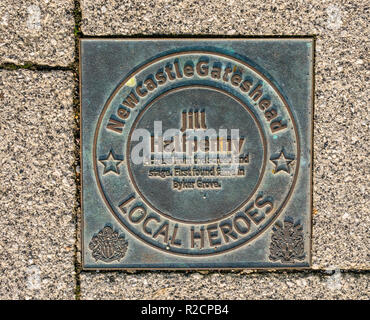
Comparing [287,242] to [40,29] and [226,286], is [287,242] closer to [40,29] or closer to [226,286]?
[226,286]

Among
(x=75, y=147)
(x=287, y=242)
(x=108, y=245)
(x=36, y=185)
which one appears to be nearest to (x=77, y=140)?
(x=75, y=147)

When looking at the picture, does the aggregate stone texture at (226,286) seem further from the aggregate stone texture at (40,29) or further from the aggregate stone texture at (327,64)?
the aggregate stone texture at (40,29)

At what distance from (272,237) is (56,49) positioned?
146cm

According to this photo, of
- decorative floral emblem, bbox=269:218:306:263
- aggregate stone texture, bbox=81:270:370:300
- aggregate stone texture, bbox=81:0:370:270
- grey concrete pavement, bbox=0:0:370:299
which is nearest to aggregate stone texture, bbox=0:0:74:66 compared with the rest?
grey concrete pavement, bbox=0:0:370:299

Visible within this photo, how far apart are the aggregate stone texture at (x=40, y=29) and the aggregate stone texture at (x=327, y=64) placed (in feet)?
0.36

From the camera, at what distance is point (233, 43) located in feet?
5.89

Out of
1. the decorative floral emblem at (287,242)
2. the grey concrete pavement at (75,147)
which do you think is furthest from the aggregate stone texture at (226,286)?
the decorative floral emblem at (287,242)

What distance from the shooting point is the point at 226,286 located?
6.16 ft

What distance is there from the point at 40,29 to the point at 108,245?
116 cm

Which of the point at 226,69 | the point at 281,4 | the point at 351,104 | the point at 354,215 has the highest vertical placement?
the point at 281,4

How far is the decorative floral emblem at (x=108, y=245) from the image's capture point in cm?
182

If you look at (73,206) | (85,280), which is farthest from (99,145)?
(85,280)

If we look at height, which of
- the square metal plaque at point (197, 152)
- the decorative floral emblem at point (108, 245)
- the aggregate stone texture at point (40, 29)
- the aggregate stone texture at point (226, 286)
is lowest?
the aggregate stone texture at point (226, 286)

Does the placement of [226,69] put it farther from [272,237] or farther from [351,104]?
[272,237]
